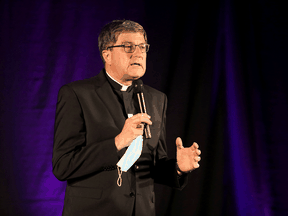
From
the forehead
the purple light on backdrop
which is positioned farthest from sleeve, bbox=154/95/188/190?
the purple light on backdrop

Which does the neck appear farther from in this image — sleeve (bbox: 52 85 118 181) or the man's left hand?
the man's left hand

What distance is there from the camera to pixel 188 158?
131 cm

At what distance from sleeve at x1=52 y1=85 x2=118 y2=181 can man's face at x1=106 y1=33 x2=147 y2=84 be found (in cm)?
24

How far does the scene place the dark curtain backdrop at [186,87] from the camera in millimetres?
2457

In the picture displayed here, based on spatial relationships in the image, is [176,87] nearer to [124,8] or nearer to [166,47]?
[166,47]

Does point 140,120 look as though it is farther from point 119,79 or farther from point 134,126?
point 119,79

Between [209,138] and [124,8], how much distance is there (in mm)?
1432

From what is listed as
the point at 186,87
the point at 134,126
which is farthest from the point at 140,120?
the point at 186,87

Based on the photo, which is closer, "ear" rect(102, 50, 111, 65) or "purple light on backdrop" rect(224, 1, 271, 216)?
"ear" rect(102, 50, 111, 65)

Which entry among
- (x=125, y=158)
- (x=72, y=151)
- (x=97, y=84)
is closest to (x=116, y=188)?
(x=125, y=158)

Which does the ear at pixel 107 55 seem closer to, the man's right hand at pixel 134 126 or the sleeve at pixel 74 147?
the sleeve at pixel 74 147

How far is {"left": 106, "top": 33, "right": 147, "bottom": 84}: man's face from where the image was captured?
1.32 meters

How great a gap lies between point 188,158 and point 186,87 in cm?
149

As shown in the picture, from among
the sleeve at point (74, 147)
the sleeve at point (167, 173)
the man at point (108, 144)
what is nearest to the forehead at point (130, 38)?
the man at point (108, 144)
